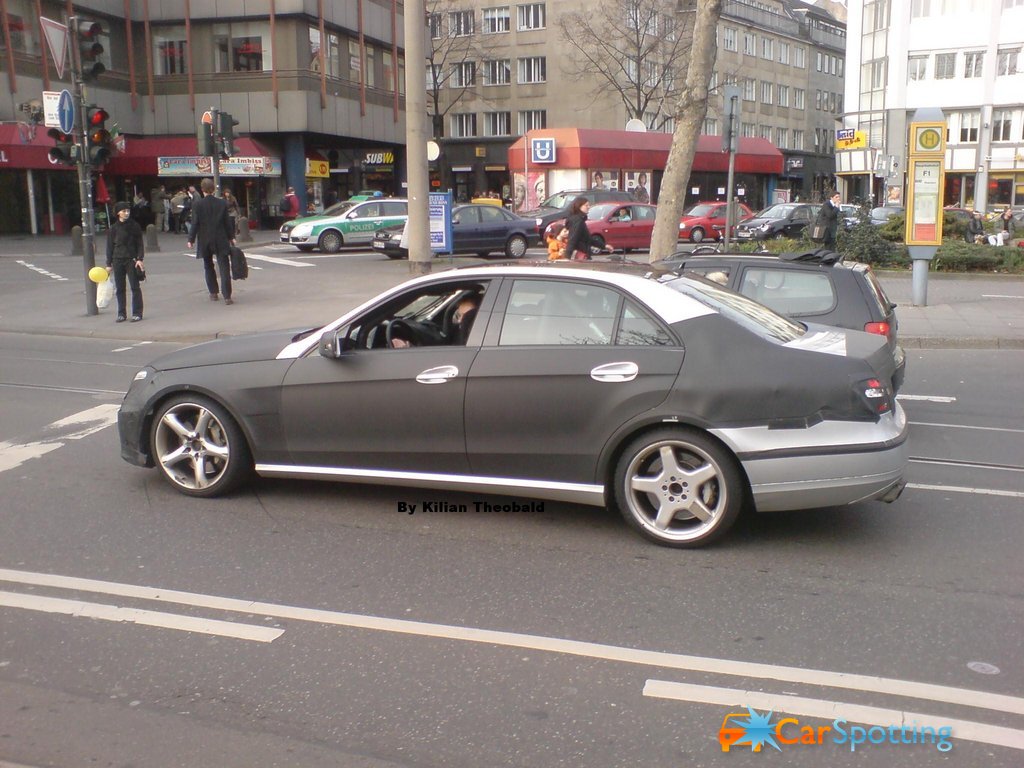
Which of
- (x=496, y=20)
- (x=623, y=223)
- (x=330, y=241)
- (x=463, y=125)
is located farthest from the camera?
(x=463, y=125)

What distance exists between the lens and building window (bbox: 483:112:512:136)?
219 ft

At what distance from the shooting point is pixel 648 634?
4.61 m

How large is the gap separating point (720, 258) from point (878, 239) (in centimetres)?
1487

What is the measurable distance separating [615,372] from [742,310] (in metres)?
0.97

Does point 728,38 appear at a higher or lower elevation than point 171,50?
higher

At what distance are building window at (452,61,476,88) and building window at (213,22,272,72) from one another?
25.2 m

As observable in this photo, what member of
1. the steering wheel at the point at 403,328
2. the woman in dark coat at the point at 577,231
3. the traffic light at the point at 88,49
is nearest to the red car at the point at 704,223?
the woman in dark coat at the point at 577,231

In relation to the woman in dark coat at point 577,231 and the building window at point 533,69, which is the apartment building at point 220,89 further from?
the woman in dark coat at point 577,231

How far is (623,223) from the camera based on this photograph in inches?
1201

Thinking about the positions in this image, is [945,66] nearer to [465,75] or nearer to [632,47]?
[632,47]

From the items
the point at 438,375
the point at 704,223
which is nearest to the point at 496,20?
the point at 704,223

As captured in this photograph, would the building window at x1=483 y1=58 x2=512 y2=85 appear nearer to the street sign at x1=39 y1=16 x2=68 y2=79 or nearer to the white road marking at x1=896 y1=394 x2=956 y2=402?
the street sign at x1=39 y1=16 x2=68 y2=79

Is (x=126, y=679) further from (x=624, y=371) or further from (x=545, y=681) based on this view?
(x=624, y=371)

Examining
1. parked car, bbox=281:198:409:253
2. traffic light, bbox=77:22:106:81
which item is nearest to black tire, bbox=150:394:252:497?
traffic light, bbox=77:22:106:81
